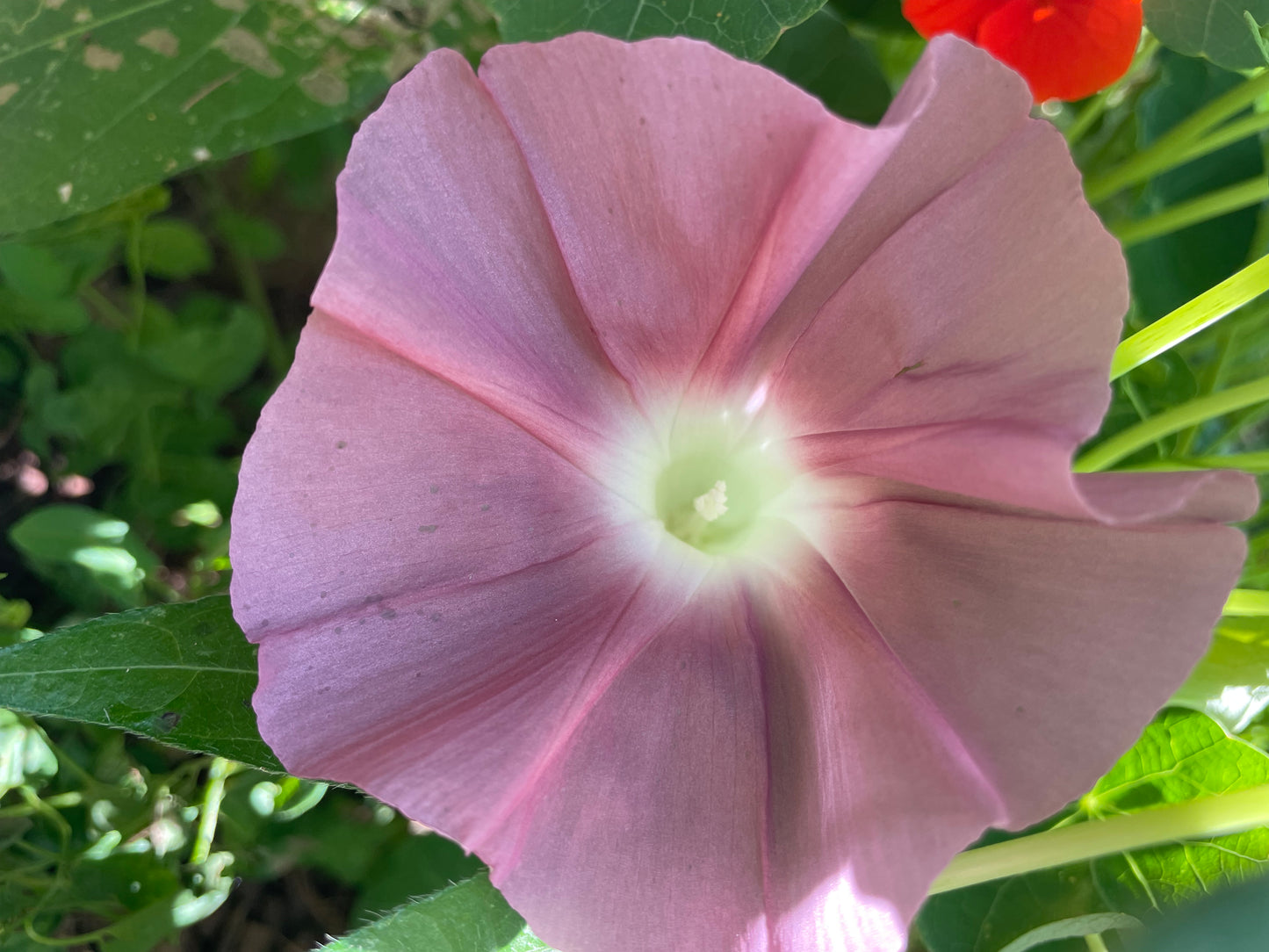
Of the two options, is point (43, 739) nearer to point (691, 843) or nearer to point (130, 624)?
point (130, 624)

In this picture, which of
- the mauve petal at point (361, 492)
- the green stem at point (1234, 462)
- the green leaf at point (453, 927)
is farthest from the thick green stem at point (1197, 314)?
the green leaf at point (453, 927)

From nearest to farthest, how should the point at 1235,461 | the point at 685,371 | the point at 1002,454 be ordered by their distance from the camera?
the point at 1002,454
the point at 685,371
the point at 1235,461

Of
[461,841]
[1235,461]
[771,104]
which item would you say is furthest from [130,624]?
[1235,461]

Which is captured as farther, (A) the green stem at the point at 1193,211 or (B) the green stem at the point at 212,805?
(A) the green stem at the point at 1193,211

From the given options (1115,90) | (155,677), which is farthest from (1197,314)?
(155,677)

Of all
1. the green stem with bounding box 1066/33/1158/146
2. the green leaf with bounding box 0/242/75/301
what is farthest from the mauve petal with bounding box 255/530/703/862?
the green stem with bounding box 1066/33/1158/146

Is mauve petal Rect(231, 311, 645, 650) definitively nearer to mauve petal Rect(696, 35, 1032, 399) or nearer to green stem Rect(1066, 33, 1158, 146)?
mauve petal Rect(696, 35, 1032, 399)

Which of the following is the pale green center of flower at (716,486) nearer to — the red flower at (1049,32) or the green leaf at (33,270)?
the red flower at (1049,32)
